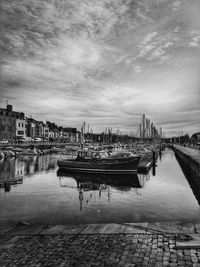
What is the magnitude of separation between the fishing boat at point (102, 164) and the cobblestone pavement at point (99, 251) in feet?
81.2

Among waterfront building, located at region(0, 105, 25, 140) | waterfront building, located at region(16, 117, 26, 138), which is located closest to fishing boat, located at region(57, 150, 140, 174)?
waterfront building, located at region(0, 105, 25, 140)

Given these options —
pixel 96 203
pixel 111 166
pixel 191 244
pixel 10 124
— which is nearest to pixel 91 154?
pixel 111 166

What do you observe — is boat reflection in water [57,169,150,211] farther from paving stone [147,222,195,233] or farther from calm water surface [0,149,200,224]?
paving stone [147,222,195,233]

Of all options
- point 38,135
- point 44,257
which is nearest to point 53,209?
point 44,257

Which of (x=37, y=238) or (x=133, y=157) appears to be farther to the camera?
(x=133, y=157)

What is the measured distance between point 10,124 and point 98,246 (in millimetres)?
107699

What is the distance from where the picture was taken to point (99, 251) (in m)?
7.92

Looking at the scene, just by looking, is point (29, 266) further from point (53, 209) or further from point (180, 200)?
point (180, 200)

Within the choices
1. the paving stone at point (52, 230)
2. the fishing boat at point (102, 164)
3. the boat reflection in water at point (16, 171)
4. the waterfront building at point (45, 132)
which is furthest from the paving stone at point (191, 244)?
the waterfront building at point (45, 132)

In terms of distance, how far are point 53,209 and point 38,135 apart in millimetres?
135201

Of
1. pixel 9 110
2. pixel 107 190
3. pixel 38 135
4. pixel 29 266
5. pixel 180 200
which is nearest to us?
pixel 29 266

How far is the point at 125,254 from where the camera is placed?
25.3 ft

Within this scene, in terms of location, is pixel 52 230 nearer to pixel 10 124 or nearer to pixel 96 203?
pixel 96 203

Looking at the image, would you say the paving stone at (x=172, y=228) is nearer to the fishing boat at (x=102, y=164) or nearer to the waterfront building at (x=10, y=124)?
the fishing boat at (x=102, y=164)
